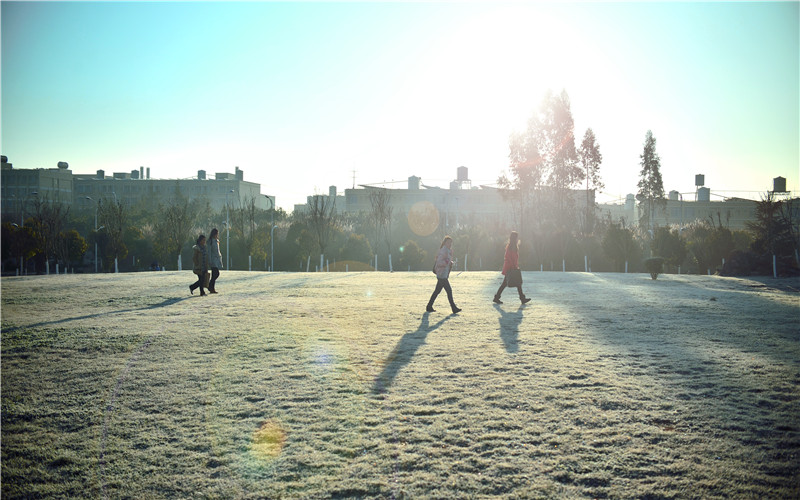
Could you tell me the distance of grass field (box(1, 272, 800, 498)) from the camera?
3961 millimetres

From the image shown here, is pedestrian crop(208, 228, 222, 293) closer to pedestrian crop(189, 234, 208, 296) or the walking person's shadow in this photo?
pedestrian crop(189, 234, 208, 296)

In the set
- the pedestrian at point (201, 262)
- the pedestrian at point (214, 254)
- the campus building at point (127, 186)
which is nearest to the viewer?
the pedestrian at point (201, 262)

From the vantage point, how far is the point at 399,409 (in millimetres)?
5375

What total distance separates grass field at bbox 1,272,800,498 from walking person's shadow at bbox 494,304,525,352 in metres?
0.08

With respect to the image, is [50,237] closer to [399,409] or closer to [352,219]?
[352,219]

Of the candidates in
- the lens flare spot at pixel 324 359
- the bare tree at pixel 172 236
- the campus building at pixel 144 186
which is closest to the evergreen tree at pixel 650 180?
the bare tree at pixel 172 236

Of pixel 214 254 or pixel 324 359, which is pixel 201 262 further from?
pixel 324 359

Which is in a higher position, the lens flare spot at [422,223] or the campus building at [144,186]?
the campus building at [144,186]

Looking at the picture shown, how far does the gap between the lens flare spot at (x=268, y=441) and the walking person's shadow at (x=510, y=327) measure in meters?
4.31

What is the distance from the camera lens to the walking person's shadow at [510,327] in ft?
28.0

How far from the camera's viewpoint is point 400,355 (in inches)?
305

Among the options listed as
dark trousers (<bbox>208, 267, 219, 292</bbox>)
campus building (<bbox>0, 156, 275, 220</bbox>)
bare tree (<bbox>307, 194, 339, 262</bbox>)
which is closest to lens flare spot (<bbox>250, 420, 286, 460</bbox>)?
dark trousers (<bbox>208, 267, 219, 292</bbox>)

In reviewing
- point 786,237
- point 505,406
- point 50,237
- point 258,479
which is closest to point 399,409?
point 505,406

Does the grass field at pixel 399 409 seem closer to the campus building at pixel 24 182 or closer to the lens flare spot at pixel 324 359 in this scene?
the lens flare spot at pixel 324 359
